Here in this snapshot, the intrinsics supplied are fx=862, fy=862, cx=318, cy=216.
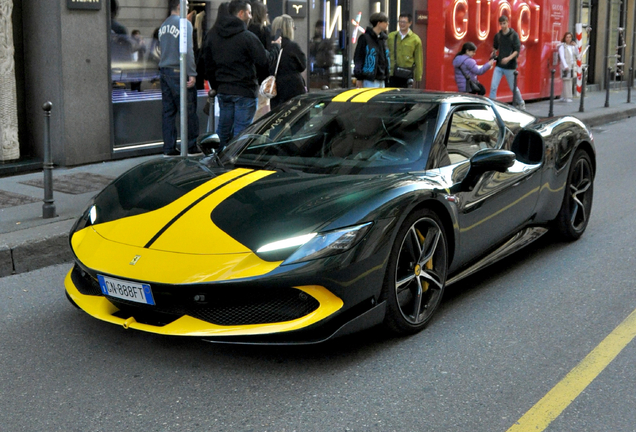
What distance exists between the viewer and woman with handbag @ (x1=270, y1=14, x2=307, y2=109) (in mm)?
10234

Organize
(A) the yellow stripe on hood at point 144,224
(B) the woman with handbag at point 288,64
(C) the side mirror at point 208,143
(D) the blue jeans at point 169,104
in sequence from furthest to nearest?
(D) the blue jeans at point 169,104
(B) the woman with handbag at point 288,64
(C) the side mirror at point 208,143
(A) the yellow stripe on hood at point 144,224

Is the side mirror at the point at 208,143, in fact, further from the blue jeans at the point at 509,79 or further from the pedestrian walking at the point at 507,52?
the blue jeans at the point at 509,79

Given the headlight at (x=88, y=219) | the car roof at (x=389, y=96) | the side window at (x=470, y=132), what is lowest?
the headlight at (x=88, y=219)

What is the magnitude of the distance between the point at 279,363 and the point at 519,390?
3.62 feet

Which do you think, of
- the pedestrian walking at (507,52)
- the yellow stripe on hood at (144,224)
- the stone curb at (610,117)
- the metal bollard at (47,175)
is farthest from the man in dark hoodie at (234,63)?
the stone curb at (610,117)

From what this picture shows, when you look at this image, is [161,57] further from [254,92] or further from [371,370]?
[371,370]

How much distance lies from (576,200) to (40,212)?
4335 millimetres

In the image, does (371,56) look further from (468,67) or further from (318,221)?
(318,221)

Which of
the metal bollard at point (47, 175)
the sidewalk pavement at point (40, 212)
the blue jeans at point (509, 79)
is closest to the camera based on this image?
the sidewalk pavement at point (40, 212)

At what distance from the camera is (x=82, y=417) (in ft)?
11.4

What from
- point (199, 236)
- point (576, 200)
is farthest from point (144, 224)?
point (576, 200)

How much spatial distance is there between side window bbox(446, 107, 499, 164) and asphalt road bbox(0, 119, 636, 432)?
0.88 m

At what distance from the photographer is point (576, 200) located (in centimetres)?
653

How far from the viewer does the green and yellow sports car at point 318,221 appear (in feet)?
12.6
